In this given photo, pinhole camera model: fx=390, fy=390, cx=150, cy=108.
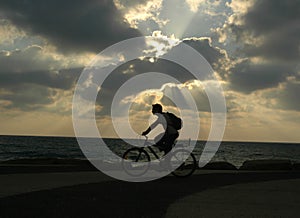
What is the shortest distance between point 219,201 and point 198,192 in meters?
1.27

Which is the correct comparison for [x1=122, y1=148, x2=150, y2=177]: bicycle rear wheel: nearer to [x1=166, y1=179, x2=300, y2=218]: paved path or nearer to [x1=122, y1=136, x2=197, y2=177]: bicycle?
[x1=122, y1=136, x2=197, y2=177]: bicycle

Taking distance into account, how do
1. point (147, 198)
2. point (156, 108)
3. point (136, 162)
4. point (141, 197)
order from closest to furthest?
point (147, 198) < point (141, 197) < point (156, 108) < point (136, 162)

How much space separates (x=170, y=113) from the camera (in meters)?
11.9

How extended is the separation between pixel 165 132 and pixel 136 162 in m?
1.35

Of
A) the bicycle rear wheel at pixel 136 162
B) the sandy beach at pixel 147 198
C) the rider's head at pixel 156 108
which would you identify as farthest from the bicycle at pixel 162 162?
the rider's head at pixel 156 108

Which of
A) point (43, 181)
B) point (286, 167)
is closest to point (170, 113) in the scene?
point (43, 181)

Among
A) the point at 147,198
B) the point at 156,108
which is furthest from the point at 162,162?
the point at 147,198

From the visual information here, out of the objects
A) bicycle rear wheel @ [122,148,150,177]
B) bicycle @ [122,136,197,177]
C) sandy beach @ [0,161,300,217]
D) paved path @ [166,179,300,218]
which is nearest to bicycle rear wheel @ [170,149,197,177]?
bicycle @ [122,136,197,177]

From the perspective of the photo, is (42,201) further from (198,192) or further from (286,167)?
(286,167)

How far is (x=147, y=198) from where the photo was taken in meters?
8.08

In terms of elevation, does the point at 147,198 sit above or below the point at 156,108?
below

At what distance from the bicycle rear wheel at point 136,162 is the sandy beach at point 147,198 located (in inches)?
28.6

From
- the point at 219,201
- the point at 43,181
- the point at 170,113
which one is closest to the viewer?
the point at 219,201

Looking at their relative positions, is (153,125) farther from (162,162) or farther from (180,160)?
(180,160)
